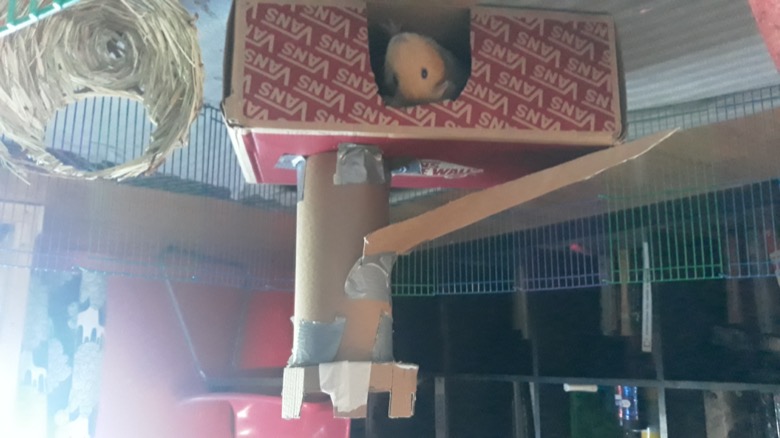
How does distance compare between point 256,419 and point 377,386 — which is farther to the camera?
point 256,419

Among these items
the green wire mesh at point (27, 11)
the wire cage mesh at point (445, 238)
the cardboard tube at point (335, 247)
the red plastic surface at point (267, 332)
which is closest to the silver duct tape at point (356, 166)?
the cardboard tube at point (335, 247)

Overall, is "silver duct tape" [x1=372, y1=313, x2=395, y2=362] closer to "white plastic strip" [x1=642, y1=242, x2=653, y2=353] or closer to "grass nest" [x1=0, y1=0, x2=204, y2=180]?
"grass nest" [x1=0, y1=0, x2=204, y2=180]

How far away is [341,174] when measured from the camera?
0.67 metres

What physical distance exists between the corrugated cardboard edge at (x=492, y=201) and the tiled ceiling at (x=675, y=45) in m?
0.24

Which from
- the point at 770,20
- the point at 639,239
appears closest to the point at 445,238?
the point at 639,239

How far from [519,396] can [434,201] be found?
530mm

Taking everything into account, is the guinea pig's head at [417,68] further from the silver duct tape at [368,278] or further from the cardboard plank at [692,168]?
the cardboard plank at [692,168]

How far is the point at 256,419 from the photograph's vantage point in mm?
1184

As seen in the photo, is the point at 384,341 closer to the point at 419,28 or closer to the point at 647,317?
the point at 419,28

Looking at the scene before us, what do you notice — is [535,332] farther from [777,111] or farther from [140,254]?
[140,254]

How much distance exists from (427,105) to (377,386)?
0.27m

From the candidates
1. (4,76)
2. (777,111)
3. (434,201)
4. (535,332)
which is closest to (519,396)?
(535,332)

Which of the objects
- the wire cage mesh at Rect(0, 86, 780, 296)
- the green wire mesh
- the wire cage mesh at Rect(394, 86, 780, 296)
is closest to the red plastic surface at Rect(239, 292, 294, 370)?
the wire cage mesh at Rect(0, 86, 780, 296)

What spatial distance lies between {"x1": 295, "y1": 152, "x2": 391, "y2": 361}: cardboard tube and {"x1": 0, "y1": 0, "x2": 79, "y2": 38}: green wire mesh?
29 cm
